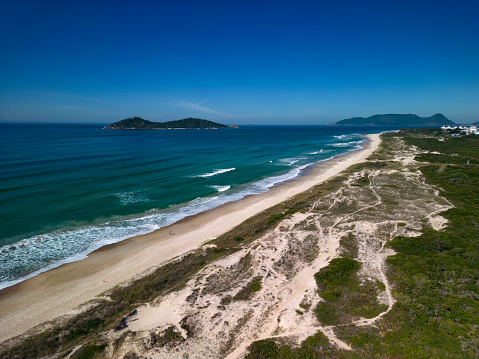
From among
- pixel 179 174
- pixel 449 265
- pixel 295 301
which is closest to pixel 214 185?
pixel 179 174

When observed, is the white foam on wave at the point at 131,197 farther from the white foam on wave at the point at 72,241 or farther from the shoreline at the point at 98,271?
the shoreline at the point at 98,271

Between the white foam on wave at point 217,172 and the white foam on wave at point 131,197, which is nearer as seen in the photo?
the white foam on wave at point 131,197

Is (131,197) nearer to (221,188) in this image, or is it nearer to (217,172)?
(221,188)

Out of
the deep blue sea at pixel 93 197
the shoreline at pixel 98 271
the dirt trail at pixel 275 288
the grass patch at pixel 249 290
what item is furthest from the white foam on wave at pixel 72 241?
the grass patch at pixel 249 290

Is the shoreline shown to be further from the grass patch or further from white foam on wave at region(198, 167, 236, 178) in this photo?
white foam on wave at region(198, 167, 236, 178)

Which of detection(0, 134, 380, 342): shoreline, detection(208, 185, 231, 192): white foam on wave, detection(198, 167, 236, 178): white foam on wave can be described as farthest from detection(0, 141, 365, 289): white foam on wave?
detection(198, 167, 236, 178): white foam on wave

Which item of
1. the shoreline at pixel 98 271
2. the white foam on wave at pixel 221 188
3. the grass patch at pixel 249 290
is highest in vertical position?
the white foam on wave at pixel 221 188

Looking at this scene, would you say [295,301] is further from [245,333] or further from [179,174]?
[179,174]

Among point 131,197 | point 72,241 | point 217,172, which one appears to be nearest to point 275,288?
point 72,241
